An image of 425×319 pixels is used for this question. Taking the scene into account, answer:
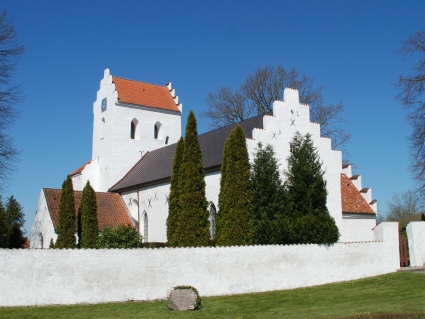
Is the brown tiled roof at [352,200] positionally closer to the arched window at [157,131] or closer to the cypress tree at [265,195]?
the cypress tree at [265,195]

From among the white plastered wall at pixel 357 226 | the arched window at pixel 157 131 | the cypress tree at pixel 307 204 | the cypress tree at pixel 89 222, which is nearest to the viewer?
the cypress tree at pixel 307 204

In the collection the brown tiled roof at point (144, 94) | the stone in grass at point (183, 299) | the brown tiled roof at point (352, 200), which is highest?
the brown tiled roof at point (144, 94)

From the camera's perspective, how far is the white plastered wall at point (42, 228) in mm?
31837

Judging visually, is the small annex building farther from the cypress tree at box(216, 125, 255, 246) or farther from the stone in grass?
the stone in grass

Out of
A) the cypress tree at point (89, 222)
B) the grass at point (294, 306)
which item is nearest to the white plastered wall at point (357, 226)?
the grass at point (294, 306)

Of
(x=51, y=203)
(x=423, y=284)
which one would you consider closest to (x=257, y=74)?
(x=51, y=203)

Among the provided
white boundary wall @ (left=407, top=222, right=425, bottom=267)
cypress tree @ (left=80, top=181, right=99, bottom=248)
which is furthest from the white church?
white boundary wall @ (left=407, top=222, right=425, bottom=267)

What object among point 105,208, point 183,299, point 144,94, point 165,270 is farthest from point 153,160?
point 183,299

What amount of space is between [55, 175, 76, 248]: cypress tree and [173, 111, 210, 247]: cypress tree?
8.38 m

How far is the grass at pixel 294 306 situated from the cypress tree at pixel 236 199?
3.15 metres

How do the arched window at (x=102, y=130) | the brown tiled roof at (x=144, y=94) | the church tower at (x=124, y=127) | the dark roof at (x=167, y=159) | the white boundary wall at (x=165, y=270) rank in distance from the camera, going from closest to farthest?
the white boundary wall at (x=165, y=270)
the dark roof at (x=167, y=159)
the church tower at (x=124, y=127)
the brown tiled roof at (x=144, y=94)
the arched window at (x=102, y=130)

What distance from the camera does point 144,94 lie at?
42.2m

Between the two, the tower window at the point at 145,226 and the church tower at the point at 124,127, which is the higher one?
the church tower at the point at 124,127

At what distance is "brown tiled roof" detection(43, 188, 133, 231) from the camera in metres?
32.2
